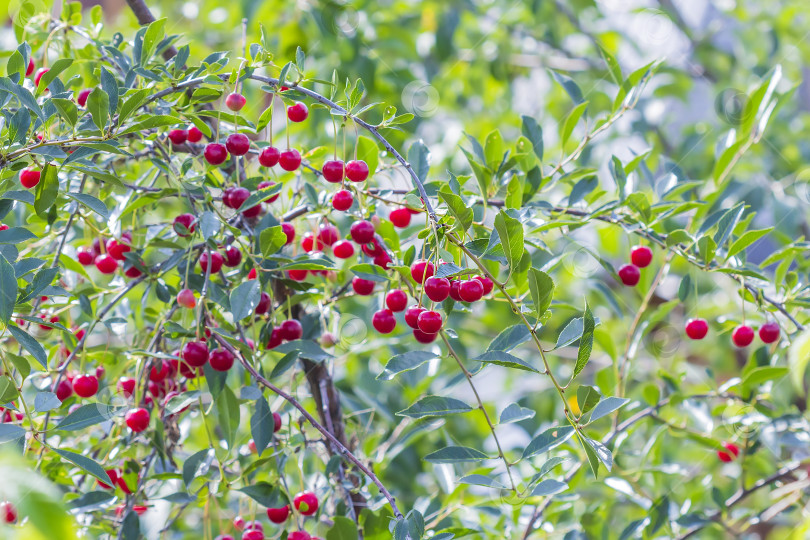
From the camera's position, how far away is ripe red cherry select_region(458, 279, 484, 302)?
0.60 meters

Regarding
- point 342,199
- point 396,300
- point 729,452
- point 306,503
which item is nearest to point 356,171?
point 342,199

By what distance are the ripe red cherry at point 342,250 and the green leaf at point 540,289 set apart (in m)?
0.29

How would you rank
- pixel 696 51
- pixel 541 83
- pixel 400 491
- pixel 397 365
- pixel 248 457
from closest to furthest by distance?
1. pixel 397 365
2. pixel 248 457
3. pixel 400 491
4. pixel 696 51
5. pixel 541 83

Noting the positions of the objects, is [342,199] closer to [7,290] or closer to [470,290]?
[470,290]

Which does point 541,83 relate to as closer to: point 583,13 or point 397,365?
point 583,13

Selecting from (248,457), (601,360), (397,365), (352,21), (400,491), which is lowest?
(601,360)

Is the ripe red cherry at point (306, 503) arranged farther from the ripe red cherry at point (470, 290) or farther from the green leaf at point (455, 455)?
the ripe red cherry at point (470, 290)

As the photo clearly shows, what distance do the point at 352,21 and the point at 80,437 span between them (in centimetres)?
105

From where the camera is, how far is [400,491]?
1.22 m

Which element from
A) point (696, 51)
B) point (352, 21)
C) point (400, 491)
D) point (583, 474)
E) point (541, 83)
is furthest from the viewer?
point (541, 83)

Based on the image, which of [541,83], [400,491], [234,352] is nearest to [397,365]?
[234,352]

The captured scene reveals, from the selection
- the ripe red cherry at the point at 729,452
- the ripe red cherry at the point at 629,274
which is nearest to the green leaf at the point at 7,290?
the ripe red cherry at the point at 629,274

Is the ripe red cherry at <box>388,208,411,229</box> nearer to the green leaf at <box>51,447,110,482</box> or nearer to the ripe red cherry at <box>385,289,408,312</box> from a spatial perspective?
the ripe red cherry at <box>385,289,408,312</box>

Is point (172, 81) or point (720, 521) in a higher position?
point (172, 81)
